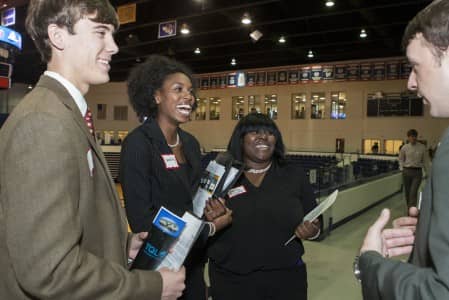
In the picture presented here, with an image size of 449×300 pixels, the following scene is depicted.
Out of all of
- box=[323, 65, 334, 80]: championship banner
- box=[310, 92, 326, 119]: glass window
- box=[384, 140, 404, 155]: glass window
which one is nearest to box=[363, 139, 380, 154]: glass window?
box=[384, 140, 404, 155]: glass window

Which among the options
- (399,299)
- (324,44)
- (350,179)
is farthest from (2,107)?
(399,299)

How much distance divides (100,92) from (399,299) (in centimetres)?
2515

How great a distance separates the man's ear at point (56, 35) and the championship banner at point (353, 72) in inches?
759

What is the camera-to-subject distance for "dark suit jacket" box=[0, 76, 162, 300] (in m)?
0.84

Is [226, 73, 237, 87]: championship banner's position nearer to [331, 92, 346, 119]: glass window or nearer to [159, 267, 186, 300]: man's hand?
[331, 92, 346, 119]: glass window

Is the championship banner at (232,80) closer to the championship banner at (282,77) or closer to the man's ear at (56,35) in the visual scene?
the championship banner at (282,77)

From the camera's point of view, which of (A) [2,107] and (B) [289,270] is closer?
(B) [289,270]

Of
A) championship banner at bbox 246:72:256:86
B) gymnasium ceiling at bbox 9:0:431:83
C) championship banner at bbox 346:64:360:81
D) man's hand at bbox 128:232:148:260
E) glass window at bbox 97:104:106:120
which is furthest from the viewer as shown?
glass window at bbox 97:104:106:120

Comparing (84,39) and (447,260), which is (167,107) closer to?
(84,39)

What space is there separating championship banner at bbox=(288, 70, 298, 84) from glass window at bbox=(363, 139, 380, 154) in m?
4.94

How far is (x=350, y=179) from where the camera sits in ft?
24.9

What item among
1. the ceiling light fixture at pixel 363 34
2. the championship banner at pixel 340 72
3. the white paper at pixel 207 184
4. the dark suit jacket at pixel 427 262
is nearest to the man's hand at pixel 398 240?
the dark suit jacket at pixel 427 262

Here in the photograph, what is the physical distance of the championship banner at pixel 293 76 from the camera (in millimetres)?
20297

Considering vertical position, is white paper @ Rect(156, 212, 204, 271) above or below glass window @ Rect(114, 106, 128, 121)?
below
